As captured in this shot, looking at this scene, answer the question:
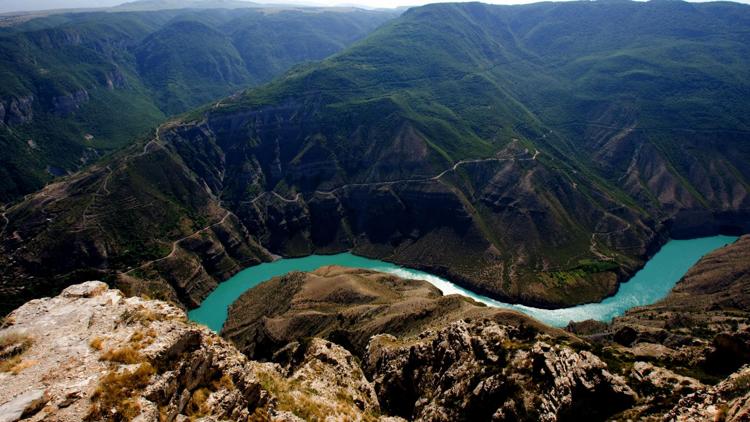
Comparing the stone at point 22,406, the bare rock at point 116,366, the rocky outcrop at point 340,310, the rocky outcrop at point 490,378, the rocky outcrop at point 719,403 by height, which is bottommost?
the rocky outcrop at point 340,310

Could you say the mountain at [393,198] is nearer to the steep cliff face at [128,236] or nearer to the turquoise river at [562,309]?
the steep cliff face at [128,236]

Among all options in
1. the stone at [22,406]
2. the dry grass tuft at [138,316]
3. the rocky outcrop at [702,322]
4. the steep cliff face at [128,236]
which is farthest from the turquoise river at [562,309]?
the stone at [22,406]

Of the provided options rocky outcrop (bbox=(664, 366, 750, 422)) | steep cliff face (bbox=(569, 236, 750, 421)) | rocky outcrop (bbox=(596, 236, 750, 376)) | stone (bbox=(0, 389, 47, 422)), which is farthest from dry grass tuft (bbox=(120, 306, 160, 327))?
rocky outcrop (bbox=(596, 236, 750, 376))

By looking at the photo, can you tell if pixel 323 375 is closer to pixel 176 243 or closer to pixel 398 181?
pixel 176 243

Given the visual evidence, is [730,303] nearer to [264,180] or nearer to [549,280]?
[549,280]

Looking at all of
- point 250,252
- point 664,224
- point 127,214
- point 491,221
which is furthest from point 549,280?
point 127,214

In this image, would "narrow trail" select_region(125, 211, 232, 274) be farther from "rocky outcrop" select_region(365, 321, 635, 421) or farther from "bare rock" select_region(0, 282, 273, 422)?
"bare rock" select_region(0, 282, 273, 422)
